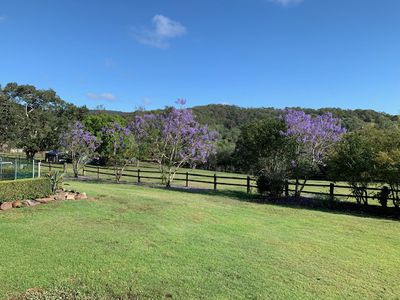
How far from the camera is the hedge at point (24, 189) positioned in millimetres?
10875

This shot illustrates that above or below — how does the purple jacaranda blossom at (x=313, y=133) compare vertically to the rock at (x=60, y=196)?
above

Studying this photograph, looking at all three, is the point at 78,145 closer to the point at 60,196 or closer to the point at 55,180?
the point at 55,180

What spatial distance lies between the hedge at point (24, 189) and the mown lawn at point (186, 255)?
101 centimetres

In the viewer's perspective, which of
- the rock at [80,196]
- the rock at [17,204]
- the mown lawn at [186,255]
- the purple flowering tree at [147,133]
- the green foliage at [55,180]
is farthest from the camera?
the purple flowering tree at [147,133]

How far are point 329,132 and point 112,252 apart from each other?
1527 centimetres

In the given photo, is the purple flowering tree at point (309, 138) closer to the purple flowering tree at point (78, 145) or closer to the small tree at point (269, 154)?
the small tree at point (269, 154)

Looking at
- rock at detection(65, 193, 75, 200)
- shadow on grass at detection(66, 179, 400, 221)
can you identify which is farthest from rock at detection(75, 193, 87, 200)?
shadow on grass at detection(66, 179, 400, 221)

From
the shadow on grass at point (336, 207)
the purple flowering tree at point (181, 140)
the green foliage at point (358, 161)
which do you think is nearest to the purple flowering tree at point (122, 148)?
the purple flowering tree at point (181, 140)

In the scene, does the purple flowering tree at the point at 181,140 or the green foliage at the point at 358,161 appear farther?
the purple flowering tree at the point at 181,140

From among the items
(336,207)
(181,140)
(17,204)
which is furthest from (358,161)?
(17,204)

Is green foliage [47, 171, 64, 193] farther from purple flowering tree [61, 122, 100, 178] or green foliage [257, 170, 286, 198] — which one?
purple flowering tree [61, 122, 100, 178]

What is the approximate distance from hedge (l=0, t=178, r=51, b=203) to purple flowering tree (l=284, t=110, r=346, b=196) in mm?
11577

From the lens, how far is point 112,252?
677cm

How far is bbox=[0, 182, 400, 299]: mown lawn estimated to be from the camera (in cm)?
546
